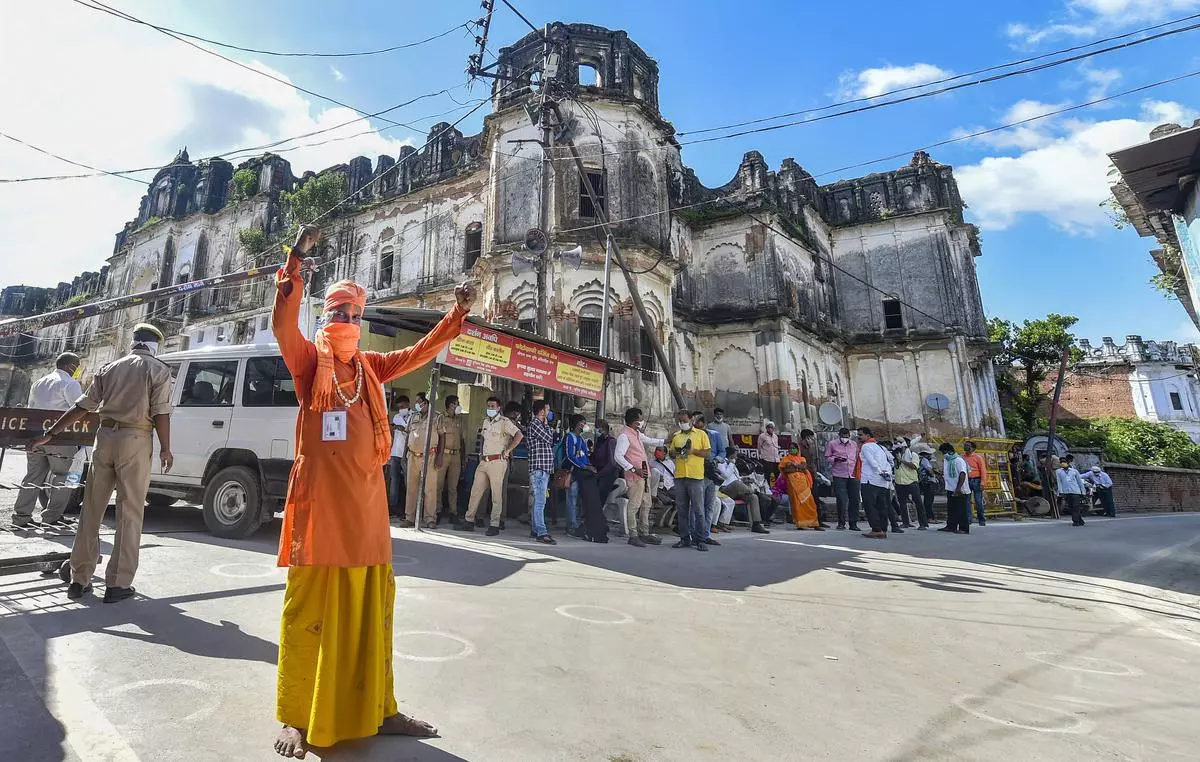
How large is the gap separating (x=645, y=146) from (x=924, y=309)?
16220 millimetres

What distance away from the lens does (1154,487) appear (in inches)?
889

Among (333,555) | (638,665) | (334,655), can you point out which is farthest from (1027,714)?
(333,555)

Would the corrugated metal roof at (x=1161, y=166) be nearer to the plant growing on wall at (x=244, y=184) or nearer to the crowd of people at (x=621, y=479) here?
the crowd of people at (x=621, y=479)

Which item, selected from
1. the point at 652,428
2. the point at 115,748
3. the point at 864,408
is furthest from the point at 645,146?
the point at 115,748

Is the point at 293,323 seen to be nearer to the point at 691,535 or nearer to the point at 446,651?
the point at 446,651

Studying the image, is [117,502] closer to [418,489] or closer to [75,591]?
[75,591]

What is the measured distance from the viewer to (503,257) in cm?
1573

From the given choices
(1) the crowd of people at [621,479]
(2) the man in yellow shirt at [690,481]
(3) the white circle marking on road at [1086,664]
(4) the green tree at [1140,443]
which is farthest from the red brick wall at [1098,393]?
(3) the white circle marking on road at [1086,664]

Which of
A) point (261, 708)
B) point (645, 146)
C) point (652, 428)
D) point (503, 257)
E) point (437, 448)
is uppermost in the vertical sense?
point (645, 146)

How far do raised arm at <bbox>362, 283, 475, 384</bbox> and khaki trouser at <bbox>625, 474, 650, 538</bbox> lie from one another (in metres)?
5.64

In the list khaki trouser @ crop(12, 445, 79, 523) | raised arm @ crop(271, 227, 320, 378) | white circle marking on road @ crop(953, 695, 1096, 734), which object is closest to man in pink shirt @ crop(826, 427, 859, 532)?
white circle marking on road @ crop(953, 695, 1096, 734)

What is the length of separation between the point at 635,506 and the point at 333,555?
6274 mm

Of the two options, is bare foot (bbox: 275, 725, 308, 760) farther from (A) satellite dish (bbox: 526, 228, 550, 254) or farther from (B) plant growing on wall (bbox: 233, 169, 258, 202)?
(B) plant growing on wall (bbox: 233, 169, 258, 202)

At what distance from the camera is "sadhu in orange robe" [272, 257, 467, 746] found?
2.13 metres
